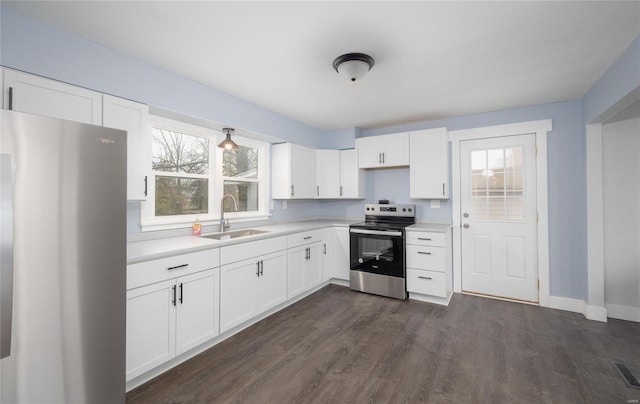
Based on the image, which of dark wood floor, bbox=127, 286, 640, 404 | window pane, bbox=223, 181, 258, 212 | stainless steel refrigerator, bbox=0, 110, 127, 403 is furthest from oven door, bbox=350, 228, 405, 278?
stainless steel refrigerator, bbox=0, 110, 127, 403

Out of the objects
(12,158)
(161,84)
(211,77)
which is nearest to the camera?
(12,158)

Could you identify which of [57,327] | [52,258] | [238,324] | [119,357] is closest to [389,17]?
[52,258]

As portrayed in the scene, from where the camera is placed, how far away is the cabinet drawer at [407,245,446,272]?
334cm

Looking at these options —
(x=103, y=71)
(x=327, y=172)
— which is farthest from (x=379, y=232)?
(x=103, y=71)

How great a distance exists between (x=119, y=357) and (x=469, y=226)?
386 cm

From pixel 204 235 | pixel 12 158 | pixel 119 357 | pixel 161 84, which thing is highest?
pixel 161 84

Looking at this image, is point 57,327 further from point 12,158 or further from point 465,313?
point 465,313

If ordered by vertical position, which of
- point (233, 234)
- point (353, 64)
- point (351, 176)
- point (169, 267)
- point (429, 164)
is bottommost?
point (169, 267)

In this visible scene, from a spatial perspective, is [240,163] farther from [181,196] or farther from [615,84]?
[615,84]

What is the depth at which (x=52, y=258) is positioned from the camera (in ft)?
4.25

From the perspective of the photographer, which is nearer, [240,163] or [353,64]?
[353,64]

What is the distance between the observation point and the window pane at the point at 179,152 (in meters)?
2.69

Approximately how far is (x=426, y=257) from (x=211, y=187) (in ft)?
8.89

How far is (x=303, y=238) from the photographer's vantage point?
3494 millimetres
